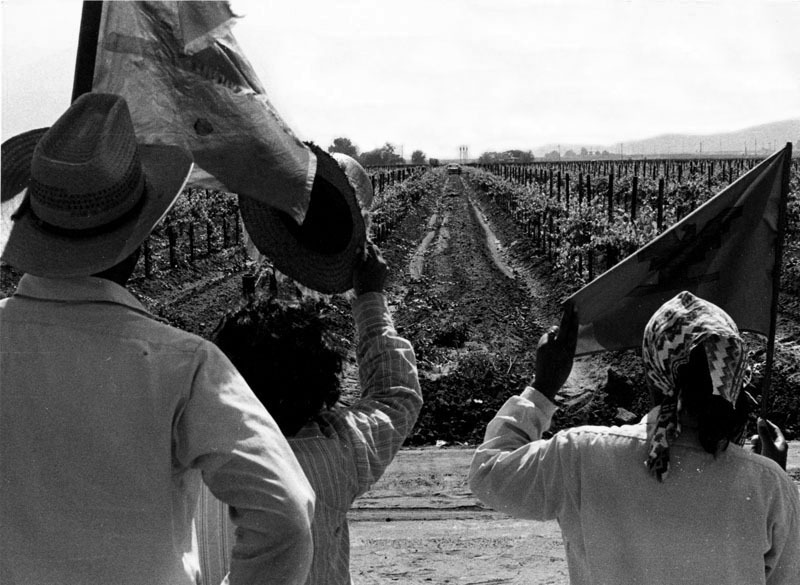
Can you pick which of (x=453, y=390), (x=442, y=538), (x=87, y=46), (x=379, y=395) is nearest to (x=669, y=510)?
(x=379, y=395)

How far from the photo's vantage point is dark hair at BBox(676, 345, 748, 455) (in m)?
1.63

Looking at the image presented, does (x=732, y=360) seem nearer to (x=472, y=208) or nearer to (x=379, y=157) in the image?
(x=472, y=208)

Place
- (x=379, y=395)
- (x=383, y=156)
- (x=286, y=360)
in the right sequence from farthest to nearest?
(x=383, y=156) → (x=379, y=395) → (x=286, y=360)

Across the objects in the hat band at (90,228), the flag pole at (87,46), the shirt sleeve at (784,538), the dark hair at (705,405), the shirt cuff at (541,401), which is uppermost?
the flag pole at (87,46)

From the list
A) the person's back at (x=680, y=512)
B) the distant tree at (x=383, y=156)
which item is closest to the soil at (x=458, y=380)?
the person's back at (x=680, y=512)

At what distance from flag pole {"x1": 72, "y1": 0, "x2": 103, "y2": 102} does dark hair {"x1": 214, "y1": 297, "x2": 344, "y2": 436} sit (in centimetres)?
57

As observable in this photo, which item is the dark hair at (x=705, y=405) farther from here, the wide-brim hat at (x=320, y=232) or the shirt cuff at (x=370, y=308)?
the wide-brim hat at (x=320, y=232)

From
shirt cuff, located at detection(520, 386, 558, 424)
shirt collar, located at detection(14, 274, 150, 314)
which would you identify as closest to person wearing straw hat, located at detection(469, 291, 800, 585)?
shirt cuff, located at detection(520, 386, 558, 424)

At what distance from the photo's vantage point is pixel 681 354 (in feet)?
5.37

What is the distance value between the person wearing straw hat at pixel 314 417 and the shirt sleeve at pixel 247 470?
14.6 inches

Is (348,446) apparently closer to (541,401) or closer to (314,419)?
(314,419)

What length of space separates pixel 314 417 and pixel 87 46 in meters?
0.87

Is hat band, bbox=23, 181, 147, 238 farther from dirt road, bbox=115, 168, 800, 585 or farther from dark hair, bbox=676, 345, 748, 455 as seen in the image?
dirt road, bbox=115, 168, 800, 585

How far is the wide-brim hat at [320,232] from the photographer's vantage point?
1996 millimetres
